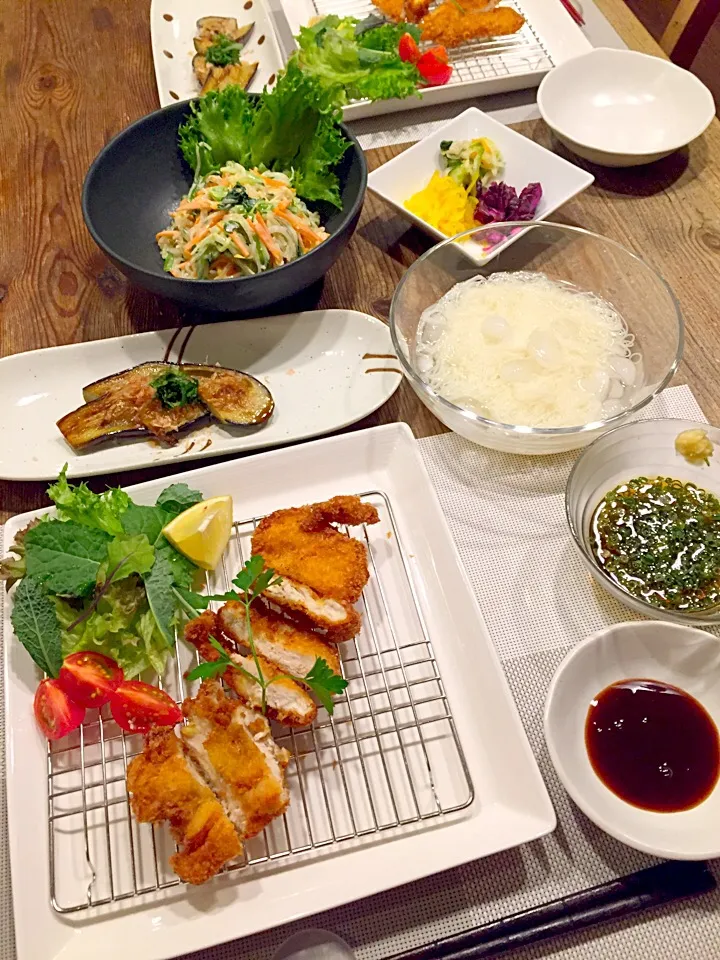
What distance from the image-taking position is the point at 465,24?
303 cm

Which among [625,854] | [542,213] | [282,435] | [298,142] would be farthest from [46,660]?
[542,213]

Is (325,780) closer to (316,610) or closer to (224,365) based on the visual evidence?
(316,610)

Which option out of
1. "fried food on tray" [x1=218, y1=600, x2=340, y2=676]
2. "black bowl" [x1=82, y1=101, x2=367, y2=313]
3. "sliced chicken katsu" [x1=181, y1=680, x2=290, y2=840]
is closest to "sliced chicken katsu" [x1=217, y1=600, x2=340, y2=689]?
"fried food on tray" [x1=218, y1=600, x2=340, y2=676]

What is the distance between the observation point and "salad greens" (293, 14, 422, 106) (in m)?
2.81

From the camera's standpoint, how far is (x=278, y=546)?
176 centimetres

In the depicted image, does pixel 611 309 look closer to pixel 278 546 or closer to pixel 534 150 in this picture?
pixel 534 150

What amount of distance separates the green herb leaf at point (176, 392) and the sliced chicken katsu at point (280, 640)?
27.5 inches

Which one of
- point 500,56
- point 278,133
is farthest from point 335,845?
point 500,56

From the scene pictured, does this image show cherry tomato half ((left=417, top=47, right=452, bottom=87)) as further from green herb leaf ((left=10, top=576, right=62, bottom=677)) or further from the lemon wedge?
green herb leaf ((left=10, top=576, right=62, bottom=677))

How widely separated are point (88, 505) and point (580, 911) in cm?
145

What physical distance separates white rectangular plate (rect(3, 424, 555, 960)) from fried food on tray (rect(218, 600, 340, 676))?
27 centimetres

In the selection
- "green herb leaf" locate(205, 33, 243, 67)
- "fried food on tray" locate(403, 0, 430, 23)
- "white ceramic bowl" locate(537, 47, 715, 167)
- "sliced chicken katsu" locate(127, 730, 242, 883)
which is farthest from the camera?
"fried food on tray" locate(403, 0, 430, 23)

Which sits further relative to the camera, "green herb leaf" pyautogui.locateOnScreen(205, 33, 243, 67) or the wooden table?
"green herb leaf" pyautogui.locateOnScreen(205, 33, 243, 67)

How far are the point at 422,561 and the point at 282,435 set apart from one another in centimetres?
56
